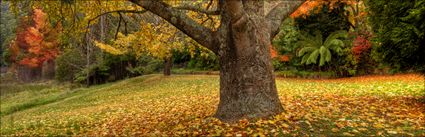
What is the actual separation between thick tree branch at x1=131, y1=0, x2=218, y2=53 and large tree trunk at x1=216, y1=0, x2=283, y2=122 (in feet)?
0.83

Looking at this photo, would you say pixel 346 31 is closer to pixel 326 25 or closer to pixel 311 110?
pixel 326 25

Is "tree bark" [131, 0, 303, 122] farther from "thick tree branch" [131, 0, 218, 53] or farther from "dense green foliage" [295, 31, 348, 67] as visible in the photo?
"dense green foliage" [295, 31, 348, 67]

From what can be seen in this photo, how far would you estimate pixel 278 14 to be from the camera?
802 cm

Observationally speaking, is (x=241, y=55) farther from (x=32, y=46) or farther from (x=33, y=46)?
(x=32, y=46)

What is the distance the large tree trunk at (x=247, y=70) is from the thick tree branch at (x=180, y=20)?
0.25m

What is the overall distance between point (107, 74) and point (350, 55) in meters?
22.8

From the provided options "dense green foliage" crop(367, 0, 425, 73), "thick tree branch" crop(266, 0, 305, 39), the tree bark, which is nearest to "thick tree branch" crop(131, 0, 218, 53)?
the tree bark

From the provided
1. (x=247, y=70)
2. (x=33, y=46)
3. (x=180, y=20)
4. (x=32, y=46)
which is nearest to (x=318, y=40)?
(x=247, y=70)

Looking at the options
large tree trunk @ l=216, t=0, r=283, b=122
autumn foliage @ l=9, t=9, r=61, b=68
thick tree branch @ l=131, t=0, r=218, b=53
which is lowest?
large tree trunk @ l=216, t=0, r=283, b=122

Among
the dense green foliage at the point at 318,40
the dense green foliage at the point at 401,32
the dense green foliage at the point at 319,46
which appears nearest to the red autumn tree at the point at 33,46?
the dense green foliage at the point at 318,40

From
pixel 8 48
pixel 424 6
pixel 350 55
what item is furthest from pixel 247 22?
pixel 8 48

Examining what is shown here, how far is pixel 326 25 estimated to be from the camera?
23.8 meters

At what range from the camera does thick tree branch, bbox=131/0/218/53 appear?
6.89m

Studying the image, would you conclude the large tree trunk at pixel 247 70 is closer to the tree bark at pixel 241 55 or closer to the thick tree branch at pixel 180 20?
the tree bark at pixel 241 55
